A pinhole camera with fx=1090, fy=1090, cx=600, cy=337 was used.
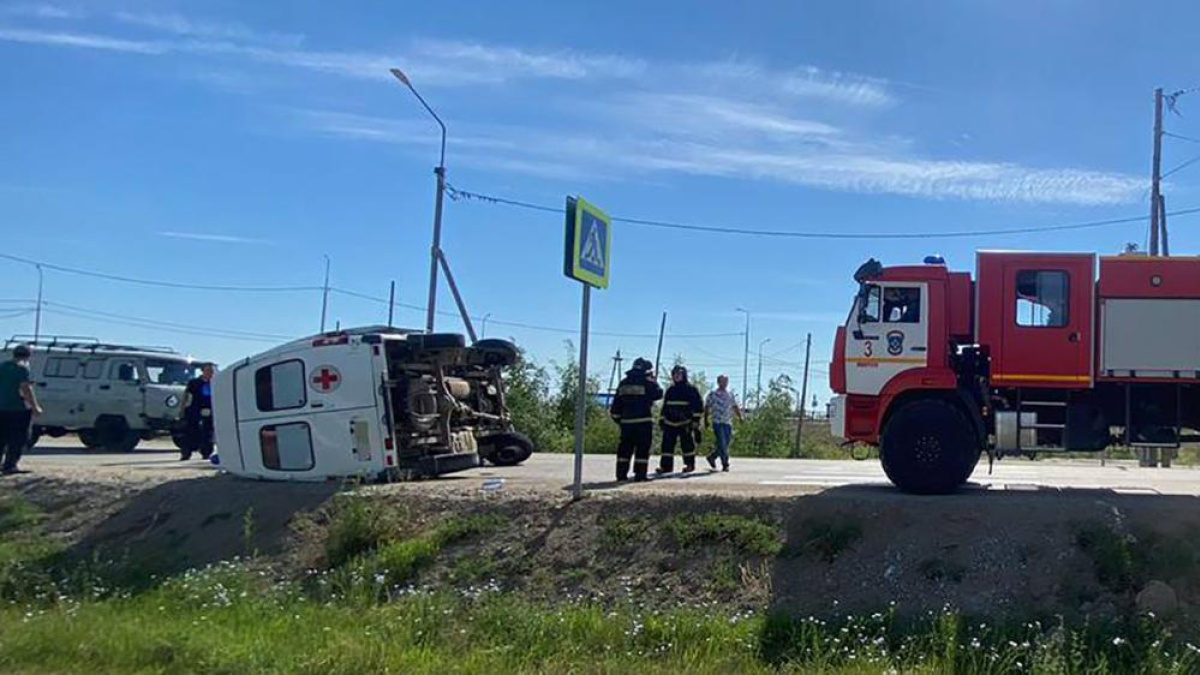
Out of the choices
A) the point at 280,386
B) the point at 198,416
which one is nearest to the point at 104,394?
the point at 198,416

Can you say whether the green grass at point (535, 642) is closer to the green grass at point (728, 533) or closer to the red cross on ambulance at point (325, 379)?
the green grass at point (728, 533)

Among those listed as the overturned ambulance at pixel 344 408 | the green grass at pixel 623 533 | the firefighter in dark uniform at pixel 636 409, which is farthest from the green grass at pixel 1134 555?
the overturned ambulance at pixel 344 408

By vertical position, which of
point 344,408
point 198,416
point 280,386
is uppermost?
point 280,386

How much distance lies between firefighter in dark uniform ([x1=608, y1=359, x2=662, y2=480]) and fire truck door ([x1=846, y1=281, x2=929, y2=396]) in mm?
2505

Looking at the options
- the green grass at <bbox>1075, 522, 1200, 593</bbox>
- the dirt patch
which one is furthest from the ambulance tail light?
the green grass at <bbox>1075, 522, 1200, 593</bbox>

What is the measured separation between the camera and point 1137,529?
9492mm

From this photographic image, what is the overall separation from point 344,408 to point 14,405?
4.90 meters

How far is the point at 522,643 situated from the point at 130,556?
558 cm

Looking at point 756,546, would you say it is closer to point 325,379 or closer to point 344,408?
point 344,408


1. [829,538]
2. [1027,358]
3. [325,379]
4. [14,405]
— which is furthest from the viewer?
[14,405]

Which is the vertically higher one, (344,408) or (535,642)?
(344,408)

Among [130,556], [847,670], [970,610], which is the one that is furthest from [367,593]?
[970,610]

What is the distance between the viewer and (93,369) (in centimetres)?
2331

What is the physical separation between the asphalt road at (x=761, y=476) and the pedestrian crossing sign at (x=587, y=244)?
109 inches
